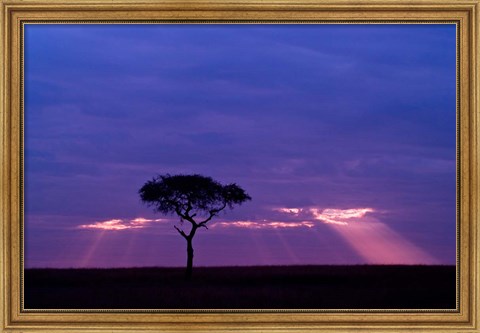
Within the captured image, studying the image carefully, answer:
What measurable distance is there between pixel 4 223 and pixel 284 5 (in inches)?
174

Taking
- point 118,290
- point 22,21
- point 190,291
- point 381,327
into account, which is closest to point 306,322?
point 381,327

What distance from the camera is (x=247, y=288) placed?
38.9 feet

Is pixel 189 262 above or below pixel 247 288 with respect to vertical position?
above

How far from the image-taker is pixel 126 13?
10.6m

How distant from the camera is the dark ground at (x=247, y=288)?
11.0m

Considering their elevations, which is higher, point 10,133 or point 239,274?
point 10,133

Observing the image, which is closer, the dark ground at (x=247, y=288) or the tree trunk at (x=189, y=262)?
the dark ground at (x=247, y=288)

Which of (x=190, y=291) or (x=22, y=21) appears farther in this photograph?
(x=190, y=291)

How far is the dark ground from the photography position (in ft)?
36.2

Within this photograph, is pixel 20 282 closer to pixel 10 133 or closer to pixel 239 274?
pixel 10 133

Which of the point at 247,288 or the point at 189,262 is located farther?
the point at 189,262

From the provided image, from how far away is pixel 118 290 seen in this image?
1188 centimetres

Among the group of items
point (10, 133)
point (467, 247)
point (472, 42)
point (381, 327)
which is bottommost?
point (381, 327)

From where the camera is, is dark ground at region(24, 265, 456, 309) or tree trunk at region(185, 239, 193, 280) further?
tree trunk at region(185, 239, 193, 280)
